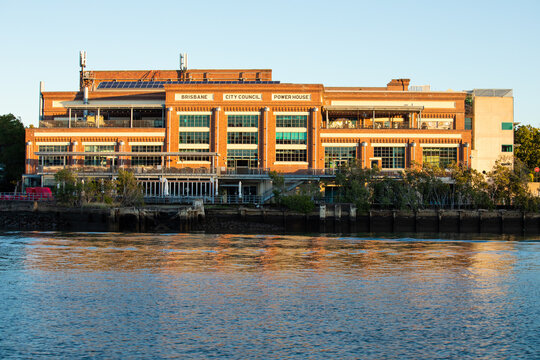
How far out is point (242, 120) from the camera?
265 ft

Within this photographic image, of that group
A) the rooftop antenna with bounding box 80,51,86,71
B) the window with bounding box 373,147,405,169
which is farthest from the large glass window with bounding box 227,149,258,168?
the rooftop antenna with bounding box 80,51,86,71

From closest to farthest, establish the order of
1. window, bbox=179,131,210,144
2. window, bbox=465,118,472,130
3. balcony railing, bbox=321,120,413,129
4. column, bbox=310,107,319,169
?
column, bbox=310,107,319,169, window, bbox=179,131,210,144, balcony railing, bbox=321,120,413,129, window, bbox=465,118,472,130

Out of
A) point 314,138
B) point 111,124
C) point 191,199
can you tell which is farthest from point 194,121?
point 314,138

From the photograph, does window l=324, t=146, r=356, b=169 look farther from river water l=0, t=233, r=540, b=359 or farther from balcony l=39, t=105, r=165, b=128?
river water l=0, t=233, r=540, b=359

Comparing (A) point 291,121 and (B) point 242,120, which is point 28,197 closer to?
(B) point 242,120

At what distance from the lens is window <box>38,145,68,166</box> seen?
82125 millimetres

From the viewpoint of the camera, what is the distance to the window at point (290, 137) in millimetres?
79688

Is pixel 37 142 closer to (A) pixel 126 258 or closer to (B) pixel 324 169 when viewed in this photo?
(B) pixel 324 169

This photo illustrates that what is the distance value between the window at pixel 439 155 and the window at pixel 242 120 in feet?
73.8

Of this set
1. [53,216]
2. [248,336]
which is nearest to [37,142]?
[53,216]

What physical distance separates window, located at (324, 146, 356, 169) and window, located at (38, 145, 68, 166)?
35373 mm

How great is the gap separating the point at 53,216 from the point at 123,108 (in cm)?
2649

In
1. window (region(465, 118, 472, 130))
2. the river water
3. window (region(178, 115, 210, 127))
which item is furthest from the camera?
window (region(465, 118, 472, 130))

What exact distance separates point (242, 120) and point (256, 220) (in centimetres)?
2086
